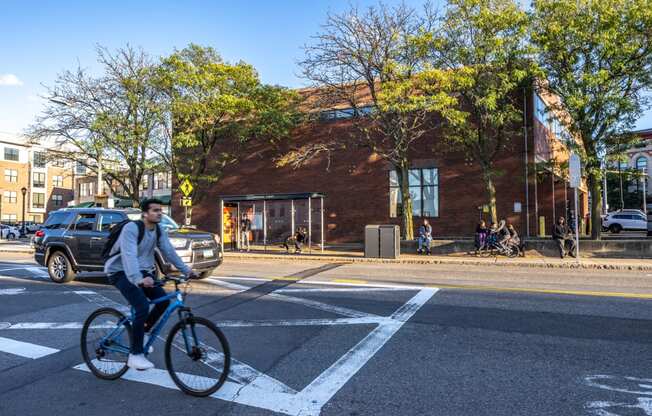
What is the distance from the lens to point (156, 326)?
4496 millimetres

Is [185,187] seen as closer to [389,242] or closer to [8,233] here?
[389,242]

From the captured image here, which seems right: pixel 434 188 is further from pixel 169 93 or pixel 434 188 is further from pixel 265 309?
pixel 265 309

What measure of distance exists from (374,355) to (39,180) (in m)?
82.1

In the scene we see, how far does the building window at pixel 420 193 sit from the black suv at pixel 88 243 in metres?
16.9

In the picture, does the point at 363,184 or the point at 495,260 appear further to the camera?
the point at 363,184

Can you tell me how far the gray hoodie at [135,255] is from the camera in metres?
4.38

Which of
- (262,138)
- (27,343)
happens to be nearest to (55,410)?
(27,343)

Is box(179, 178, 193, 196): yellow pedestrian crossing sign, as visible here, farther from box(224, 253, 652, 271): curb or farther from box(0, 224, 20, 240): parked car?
box(0, 224, 20, 240): parked car

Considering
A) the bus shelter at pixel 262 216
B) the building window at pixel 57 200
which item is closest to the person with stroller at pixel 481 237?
the bus shelter at pixel 262 216

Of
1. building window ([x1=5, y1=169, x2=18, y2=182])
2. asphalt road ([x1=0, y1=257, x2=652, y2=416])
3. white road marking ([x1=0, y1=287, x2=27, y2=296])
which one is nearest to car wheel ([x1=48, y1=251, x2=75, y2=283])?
white road marking ([x1=0, y1=287, x2=27, y2=296])

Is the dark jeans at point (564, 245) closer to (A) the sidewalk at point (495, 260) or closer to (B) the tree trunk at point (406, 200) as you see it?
(A) the sidewalk at point (495, 260)

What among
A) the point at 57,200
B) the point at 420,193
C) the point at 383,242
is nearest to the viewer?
the point at 383,242

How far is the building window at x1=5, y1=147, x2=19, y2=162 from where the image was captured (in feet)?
231

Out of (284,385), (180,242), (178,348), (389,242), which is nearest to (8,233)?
(389,242)
